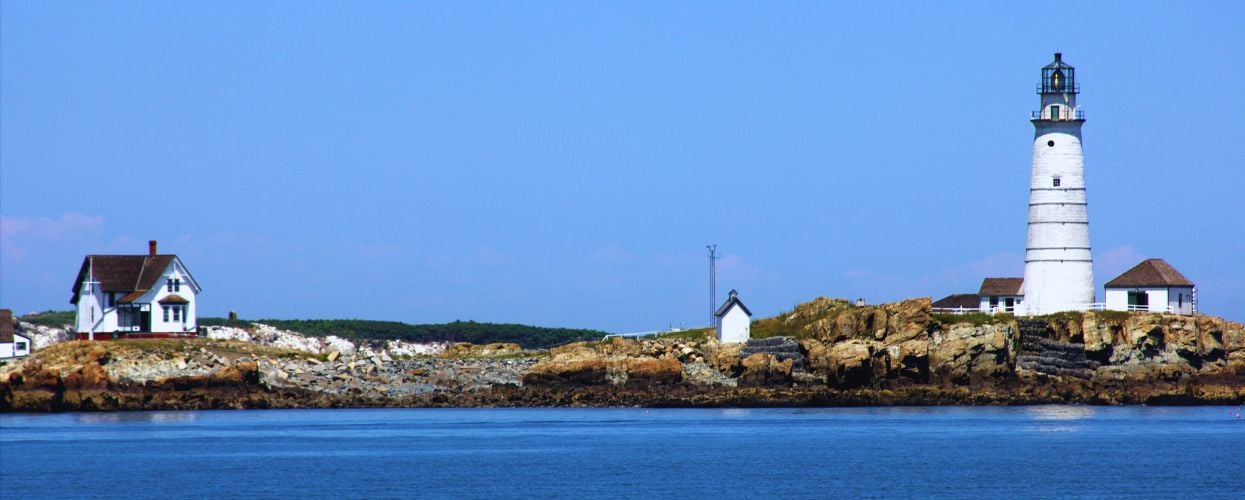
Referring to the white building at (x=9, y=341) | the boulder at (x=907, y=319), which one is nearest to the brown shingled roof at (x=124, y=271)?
the white building at (x=9, y=341)

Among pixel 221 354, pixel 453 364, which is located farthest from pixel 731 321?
pixel 221 354

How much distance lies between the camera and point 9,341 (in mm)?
79062

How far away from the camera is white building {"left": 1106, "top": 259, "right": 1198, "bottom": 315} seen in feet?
227

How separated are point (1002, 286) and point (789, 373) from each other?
13.6 m

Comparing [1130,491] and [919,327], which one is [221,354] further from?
[1130,491]

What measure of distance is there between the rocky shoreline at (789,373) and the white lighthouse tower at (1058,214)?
161 cm

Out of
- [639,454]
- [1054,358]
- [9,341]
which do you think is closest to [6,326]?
[9,341]

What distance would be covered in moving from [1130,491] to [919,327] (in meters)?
24.5

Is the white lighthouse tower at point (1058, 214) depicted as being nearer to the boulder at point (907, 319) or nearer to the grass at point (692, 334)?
the boulder at point (907, 319)

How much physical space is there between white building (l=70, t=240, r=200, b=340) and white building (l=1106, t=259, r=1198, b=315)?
4092 cm

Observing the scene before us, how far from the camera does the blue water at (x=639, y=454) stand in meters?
41.9

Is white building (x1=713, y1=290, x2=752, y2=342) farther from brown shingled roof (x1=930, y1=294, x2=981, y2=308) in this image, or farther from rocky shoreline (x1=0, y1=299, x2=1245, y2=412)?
brown shingled roof (x1=930, y1=294, x2=981, y2=308)

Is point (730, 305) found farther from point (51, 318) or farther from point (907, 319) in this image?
point (51, 318)

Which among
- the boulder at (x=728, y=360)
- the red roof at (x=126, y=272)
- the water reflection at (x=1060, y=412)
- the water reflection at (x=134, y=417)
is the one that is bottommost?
the water reflection at (x=134, y=417)
